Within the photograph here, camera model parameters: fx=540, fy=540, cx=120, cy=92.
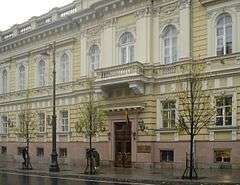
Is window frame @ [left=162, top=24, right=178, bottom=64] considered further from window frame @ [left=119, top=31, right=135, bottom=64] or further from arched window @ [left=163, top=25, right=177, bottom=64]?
window frame @ [left=119, top=31, right=135, bottom=64]

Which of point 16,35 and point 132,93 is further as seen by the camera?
point 16,35

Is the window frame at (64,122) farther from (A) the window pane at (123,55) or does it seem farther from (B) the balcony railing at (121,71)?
(A) the window pane at (123,55)

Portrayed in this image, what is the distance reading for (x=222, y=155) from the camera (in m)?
32.2

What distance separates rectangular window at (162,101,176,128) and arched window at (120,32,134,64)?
4.97 meters

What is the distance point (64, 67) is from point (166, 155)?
1513 centimetres

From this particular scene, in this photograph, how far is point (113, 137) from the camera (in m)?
39.5

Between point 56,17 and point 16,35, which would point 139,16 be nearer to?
point 56,17

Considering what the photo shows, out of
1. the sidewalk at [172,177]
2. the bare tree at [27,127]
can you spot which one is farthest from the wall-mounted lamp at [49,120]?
the sidewalk at [172,177]

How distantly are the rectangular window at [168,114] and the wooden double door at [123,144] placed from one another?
3137mm

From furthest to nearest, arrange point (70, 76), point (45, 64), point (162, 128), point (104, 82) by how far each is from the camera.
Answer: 1. point (45, 64)
2. point (70, 76)
3. point (104, 82)
4. point (162, 128)

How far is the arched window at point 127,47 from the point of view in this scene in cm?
3909

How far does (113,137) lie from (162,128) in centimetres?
496

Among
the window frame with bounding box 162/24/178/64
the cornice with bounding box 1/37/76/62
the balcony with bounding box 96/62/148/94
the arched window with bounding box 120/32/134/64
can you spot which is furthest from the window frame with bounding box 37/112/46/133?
the window frame with bounding box 162/24/178/64

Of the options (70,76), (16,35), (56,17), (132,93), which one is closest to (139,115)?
(132,93)
